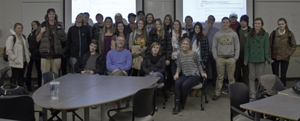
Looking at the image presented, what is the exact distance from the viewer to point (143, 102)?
300 cm

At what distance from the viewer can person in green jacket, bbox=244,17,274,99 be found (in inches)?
218

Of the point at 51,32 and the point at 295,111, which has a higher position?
the point at 51,32

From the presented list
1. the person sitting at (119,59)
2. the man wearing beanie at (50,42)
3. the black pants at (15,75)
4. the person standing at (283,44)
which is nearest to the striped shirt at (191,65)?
the person sitting at (119,59)

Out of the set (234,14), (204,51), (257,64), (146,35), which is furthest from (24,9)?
(257,64)

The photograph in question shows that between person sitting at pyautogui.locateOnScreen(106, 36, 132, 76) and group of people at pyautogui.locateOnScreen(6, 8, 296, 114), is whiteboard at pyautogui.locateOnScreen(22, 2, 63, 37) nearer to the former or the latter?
group of people at pyautogui.locateOnScreen(6, 8, 296, 114)

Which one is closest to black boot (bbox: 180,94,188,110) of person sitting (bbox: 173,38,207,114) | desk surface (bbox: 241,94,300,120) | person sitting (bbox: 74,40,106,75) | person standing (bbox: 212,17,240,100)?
person sitting (bbox: 173,38,207,114)

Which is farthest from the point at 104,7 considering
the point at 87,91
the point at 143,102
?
the point at 143,102

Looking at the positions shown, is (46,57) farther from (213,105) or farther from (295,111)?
(295,111)

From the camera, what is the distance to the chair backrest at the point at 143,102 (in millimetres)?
2926

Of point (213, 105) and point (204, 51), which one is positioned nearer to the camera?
Answer: point (213, 105)

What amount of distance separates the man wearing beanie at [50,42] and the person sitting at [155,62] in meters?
1.97

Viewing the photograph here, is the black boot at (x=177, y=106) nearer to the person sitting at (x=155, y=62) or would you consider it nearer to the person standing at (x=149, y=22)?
the person sitting at (x=155, y=62)

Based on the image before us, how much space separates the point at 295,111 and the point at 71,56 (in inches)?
182

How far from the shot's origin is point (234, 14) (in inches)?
269
